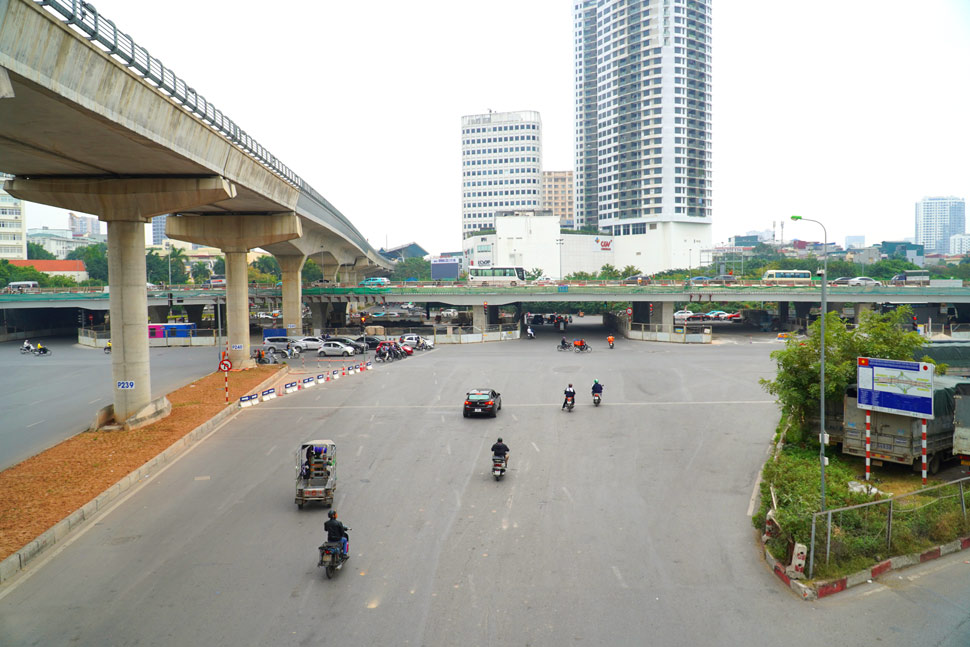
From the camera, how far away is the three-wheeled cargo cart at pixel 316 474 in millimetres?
16906

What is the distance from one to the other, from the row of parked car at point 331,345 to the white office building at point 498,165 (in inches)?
4816

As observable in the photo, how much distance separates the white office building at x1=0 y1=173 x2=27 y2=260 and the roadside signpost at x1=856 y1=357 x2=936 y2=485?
157m

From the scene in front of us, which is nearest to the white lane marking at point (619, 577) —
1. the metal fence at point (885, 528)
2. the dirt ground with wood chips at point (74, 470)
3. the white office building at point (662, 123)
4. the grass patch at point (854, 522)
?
the grass patch at point (854, 522)

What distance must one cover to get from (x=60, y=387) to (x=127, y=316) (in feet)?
48.7

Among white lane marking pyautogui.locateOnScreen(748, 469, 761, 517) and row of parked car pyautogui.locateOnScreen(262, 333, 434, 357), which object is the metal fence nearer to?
white lane marking pyautogui.locateOnScreen(748, 469, 761, 517)

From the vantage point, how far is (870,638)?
10789 millimetres

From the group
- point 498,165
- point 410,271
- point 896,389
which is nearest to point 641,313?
point 896,389

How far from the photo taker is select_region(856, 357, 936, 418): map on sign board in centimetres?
1766

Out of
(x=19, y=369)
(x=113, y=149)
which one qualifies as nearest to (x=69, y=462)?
(x=113, y=149)

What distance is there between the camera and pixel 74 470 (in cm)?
2034

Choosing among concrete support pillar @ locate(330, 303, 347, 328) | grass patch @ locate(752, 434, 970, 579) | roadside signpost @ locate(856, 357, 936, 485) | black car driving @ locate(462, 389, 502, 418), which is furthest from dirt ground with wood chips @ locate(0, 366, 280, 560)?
concrete support pillar @ locate(330, 303, 347, 328)

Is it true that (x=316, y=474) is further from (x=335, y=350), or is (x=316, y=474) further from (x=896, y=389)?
(x=335, y=350)

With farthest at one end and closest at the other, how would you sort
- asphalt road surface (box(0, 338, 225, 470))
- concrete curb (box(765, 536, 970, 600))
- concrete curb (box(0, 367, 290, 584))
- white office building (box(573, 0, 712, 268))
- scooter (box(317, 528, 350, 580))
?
white office building (box(573, 0, 712, 268)) → asphalt road surface (box(0, 338, 225, 470)) → concrete curb (box(0, 367, 290, 584)) → scooter (box(317, 528, 350, 580)) → concrete curb (box(765, 536, 970, 600))

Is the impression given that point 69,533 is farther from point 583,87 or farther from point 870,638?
point 583,87
